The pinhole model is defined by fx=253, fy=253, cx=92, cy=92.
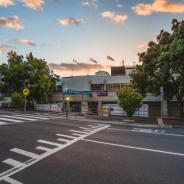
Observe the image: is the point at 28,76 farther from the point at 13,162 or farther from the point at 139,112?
the point at 13,162

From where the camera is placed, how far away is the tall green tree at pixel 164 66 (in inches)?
933

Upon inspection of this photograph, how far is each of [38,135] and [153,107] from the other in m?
27.6

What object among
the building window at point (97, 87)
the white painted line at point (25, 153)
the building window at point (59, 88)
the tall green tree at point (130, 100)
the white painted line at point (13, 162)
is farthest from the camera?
the building window at point (59, 88)

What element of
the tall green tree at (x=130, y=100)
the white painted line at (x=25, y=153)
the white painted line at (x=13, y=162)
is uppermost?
the tall green tree at (x=130, y=100)

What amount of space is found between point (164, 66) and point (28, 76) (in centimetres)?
2810

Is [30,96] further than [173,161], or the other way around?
[30,96]

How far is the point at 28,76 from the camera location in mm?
45531

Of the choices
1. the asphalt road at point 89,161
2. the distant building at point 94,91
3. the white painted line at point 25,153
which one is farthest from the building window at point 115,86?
the white painted line at point 25,153

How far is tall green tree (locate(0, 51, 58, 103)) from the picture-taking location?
147ft

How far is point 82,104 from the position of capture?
1743 inches

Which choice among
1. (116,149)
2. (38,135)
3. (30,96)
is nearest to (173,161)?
(116,149)

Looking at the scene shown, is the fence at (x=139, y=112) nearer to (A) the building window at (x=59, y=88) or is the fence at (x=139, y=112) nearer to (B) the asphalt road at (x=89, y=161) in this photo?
(A) the building window at (x=59, y=88)

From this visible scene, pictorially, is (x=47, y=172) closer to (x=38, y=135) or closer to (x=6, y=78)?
(x=38, y=135)

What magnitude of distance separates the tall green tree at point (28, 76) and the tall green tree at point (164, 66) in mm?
20161
